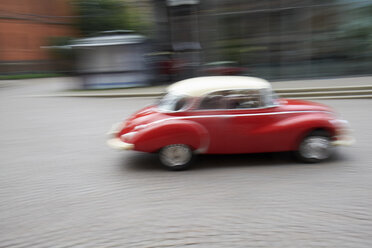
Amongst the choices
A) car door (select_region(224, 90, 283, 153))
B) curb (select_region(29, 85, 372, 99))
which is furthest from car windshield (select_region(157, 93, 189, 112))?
A: curb (select_region(29, 85, 372, 99))

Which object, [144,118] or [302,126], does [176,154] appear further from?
[302,126]

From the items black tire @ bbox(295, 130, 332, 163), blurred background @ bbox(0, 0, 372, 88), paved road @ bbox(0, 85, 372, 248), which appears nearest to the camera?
paved road @ bbox(0, 85, 372, 248)

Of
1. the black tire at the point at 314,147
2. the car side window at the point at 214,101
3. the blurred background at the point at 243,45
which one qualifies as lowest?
the black tire at the point at 314,147

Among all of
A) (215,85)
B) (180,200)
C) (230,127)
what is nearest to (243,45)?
(215,85)

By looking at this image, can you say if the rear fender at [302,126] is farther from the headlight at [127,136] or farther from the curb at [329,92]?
the curb at [329,92]

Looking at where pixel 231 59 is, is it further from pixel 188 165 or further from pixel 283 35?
pixel 188 165

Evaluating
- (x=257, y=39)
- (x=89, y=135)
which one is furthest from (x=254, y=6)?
(x=89, y=135)

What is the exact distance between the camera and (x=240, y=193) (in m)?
4.03

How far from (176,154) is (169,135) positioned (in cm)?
34

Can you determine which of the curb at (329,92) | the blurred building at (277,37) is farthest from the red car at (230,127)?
the blurred building at (277,37)

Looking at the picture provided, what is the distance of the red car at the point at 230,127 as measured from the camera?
475cm

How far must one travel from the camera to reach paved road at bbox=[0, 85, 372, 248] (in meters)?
3.14

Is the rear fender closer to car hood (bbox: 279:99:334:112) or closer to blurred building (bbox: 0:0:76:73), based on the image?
car hood (bbox: 279:99:334:112)

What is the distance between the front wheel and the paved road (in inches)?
5.7
